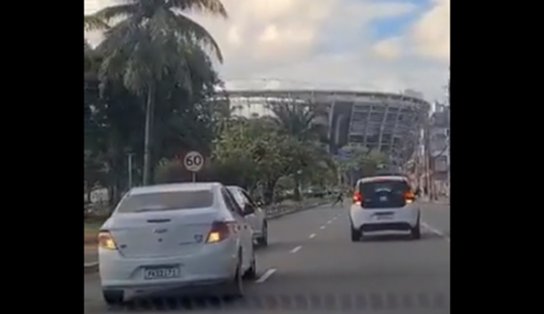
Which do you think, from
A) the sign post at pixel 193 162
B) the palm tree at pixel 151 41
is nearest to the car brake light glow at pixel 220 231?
the sign post at pixel 193 162

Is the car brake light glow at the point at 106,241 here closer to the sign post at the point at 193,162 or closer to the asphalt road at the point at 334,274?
the asphalt road at the point at 334,274

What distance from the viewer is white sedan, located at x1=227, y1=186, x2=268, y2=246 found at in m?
9.07

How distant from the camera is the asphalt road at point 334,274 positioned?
345 inches

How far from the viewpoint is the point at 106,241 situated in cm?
864

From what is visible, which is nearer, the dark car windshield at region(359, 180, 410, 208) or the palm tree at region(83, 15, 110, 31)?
the palm tree at region(83, 15, 110, 31)

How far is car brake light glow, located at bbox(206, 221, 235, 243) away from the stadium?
0.82 meters

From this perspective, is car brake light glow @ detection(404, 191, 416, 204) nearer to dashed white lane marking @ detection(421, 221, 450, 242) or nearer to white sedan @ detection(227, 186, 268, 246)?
dashed white lane marking @ detection(421, 221, 450, 242)

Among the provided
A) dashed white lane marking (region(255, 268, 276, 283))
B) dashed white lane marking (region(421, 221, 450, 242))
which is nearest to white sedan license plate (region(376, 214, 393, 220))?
dashed white lane marking (region(421, 221, 450, 242))

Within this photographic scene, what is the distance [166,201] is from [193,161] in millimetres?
349

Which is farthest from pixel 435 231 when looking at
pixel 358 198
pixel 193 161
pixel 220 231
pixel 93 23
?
pixel 93 23

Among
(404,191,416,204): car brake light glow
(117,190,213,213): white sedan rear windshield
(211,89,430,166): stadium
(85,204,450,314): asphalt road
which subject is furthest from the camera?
(404,191,416,204): car brake light glow
